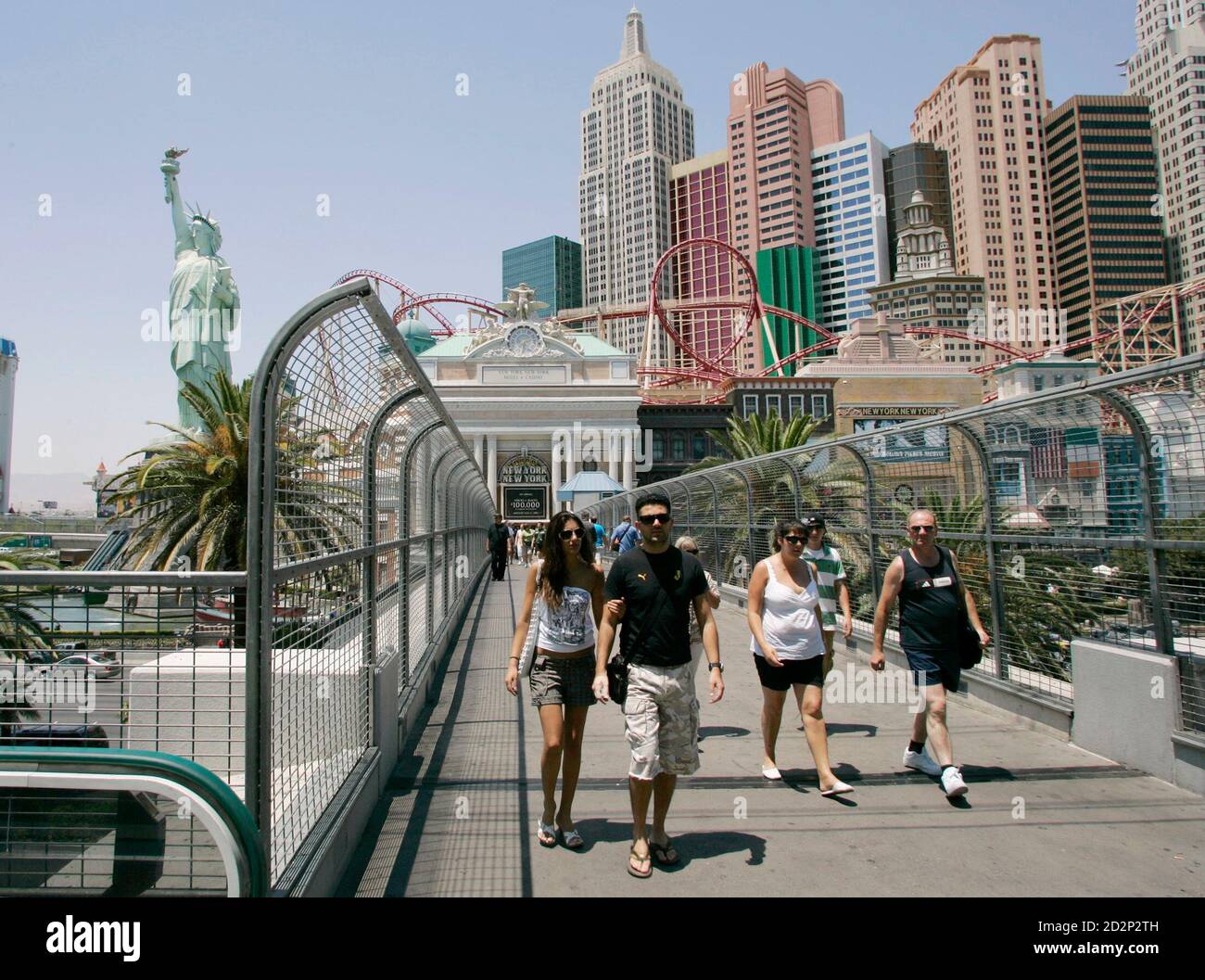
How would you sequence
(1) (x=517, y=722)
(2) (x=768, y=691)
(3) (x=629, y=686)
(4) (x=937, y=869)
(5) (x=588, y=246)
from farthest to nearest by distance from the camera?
(5) (x=588, y=246)
(1) (x=517, y=722)
(2) (x=768, y=691)
(3) (x=629, y=686)
(4) (x=937, y=869)

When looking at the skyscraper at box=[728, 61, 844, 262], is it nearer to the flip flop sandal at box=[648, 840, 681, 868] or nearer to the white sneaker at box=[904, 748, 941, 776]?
the white sneaker at box=[904, 748, 941, 776]

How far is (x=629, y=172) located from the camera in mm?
155500

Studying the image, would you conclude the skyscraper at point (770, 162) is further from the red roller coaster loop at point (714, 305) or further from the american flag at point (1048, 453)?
the american flag at point (1048, 453)

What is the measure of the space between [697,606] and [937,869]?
4.89ft

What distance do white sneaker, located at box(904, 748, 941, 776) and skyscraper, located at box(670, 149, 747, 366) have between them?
144m

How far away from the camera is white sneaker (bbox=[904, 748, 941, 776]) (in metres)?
4.72

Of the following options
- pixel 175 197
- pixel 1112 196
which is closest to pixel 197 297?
pixel 175 197

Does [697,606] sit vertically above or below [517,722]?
above

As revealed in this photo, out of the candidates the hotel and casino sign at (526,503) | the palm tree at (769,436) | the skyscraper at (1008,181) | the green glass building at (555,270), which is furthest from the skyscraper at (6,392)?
the skyscraper at (1008,181)

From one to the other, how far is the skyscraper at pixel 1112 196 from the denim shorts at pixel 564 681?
149720 mm

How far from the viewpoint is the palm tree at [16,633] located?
282 cm

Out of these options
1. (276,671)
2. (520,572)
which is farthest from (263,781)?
(520,572)
